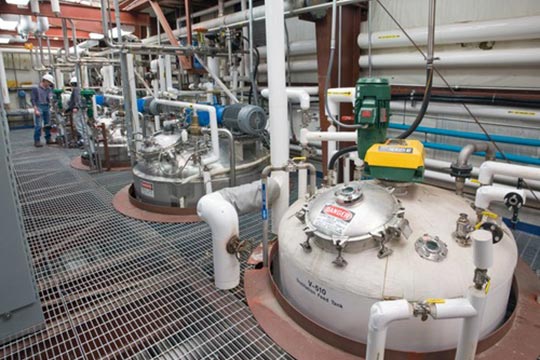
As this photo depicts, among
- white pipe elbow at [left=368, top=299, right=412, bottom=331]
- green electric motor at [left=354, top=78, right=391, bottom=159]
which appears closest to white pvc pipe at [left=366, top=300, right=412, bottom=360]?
white pipe elbow at [left=368, top=299, right=412, bottom=331]

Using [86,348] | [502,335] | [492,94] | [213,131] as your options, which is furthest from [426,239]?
[213,131]

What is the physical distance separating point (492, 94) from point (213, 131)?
2.31 m

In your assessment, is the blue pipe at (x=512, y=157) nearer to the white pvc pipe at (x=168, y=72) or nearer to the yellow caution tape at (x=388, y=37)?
the yellow caution tape at (x=388, y=37)

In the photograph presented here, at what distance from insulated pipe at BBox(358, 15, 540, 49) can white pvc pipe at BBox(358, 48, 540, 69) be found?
9 centimetres

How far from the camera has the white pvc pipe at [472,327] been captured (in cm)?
117

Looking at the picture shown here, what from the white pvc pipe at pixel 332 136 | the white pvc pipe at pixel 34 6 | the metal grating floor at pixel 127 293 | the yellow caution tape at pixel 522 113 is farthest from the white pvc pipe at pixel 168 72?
the yellow caution tape at pixel 522 113

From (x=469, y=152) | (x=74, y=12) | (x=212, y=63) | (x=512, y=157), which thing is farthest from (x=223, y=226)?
(x=74, y=12)

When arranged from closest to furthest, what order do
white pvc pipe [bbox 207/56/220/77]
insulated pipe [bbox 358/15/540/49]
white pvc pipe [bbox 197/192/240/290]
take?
white pvc pipe [bbox 197/192/240/290] < insulated pipe [bbox 358/15/540/49] < white pvc pipe [bbox 207/56/220/77]

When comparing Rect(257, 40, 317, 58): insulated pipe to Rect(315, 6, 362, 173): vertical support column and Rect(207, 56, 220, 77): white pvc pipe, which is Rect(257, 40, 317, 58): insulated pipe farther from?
Rect(207, 56, 220, 77): white pvc pipe

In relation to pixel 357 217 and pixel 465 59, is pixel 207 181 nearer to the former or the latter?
pixel 357 217

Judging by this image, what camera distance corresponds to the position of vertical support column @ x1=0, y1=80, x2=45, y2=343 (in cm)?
164

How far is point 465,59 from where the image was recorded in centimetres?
281

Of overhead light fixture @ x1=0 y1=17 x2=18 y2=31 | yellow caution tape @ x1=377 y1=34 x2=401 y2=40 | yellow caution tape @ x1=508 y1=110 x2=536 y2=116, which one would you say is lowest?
yellow caution tape @ x1=508 y1=110 x2=536 y2=116

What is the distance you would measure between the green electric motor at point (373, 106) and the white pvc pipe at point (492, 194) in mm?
538
